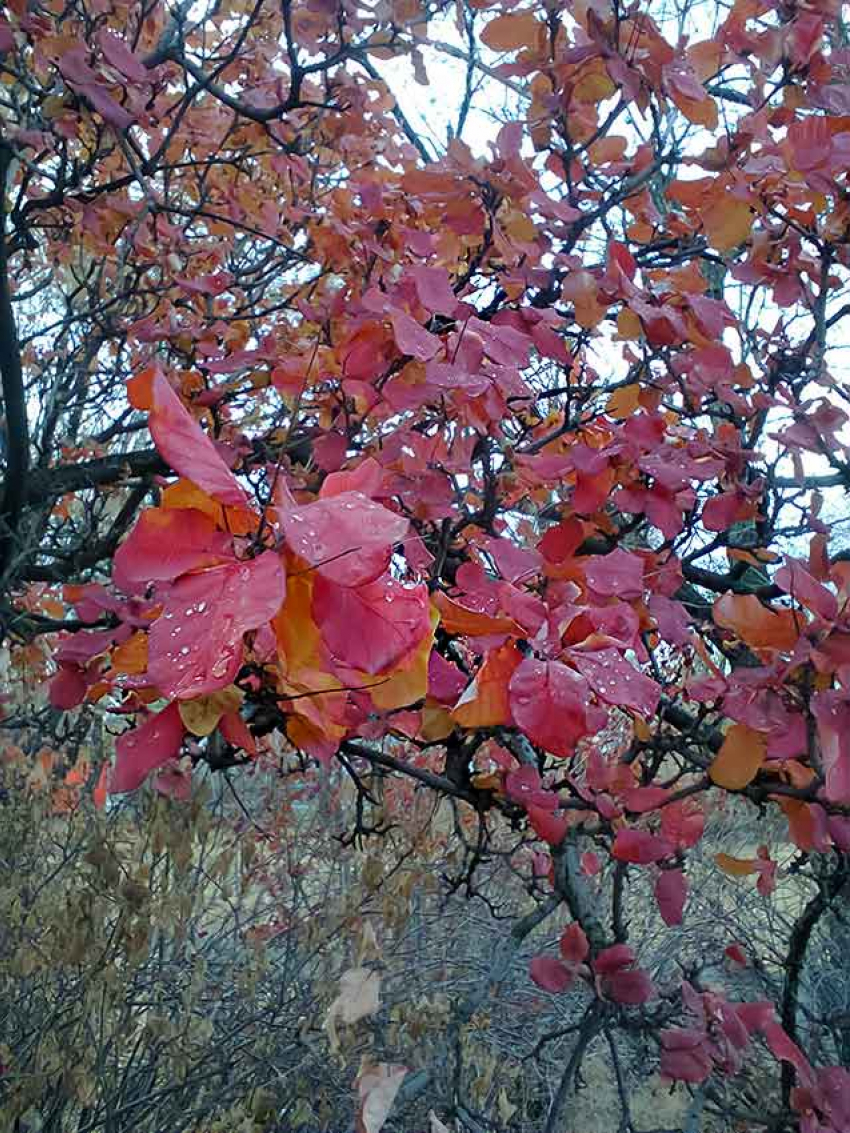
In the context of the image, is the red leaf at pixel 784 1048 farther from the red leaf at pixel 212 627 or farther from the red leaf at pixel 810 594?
the red leaf at pixel 212 627

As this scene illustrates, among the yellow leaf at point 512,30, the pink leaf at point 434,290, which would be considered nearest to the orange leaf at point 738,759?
the pink leaf at point 434,290

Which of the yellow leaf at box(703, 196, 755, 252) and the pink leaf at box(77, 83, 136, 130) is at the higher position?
the pink leaf at box(77, 83, 136, 130)

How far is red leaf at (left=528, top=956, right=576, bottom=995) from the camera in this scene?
116cm

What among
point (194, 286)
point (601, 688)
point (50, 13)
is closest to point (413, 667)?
point (601, 688)

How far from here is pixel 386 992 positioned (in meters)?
2.74

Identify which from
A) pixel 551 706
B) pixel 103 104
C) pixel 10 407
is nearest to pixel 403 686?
pixel 551 706

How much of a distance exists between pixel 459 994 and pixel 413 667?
2.82 metres

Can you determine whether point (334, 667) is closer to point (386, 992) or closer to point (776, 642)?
point (776, 642)

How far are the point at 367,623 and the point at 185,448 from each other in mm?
154

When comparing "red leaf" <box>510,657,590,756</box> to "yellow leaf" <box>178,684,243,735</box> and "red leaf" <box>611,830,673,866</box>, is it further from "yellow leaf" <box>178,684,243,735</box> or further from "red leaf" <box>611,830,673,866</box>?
"red leaf" <box>611,830,673,866</box>

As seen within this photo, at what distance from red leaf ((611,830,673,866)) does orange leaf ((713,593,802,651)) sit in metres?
0.33

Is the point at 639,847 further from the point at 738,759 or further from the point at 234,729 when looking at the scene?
the point at 234,729

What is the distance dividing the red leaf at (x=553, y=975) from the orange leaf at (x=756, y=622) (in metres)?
0.56

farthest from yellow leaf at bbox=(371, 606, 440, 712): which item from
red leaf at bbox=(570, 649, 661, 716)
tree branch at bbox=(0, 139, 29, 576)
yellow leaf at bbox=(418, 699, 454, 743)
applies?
tree branch at bbox=(0, 139, 29, 576)
